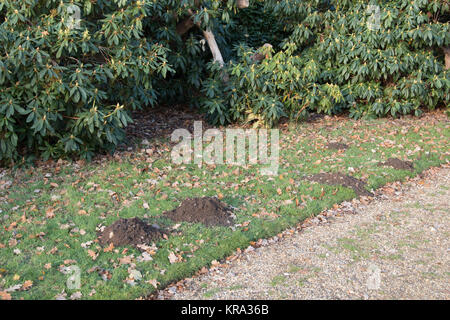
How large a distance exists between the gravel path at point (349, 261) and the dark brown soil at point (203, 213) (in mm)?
602

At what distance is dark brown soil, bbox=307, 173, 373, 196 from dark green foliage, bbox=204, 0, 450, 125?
2244mm

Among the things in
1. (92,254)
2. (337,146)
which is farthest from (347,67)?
(92,254)

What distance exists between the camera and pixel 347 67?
30.8 ft

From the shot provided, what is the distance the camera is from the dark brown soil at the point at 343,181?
6.08m

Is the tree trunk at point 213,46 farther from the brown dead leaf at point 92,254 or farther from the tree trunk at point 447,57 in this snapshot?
the brown dead leaf at point 92,254

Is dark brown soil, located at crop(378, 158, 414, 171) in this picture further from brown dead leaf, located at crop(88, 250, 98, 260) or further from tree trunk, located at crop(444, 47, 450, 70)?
brown dead leaf, located at crop(88, 250, 98, 260)

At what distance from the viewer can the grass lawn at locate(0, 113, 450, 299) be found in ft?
13.2

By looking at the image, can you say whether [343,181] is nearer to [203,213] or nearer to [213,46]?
[203,213]

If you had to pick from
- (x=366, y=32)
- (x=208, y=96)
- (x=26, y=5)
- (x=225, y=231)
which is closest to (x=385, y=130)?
(x=366, y=32)

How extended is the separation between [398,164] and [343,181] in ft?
4.28

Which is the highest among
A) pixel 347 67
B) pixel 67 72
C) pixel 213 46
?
pixel 213 46

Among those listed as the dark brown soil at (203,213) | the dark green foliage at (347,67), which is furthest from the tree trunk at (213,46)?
the dark brown soil at (203,213)
